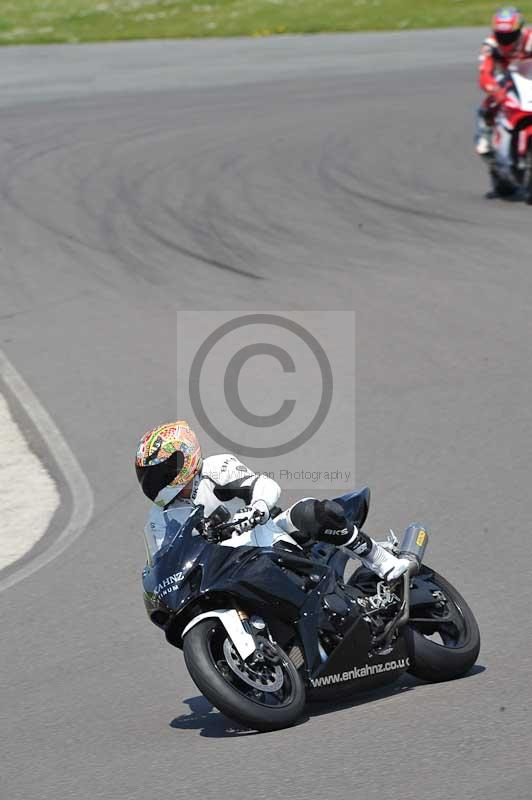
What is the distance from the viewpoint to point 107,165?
19547mm

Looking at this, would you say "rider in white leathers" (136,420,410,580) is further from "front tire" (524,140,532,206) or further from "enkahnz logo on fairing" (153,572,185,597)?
"front tire" (524,140,532,206)

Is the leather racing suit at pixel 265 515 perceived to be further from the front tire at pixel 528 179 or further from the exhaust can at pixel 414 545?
the front tire at pixel 528 179

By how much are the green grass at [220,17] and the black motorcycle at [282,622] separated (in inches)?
1025

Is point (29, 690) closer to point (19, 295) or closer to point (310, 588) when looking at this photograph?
point (310, 588)

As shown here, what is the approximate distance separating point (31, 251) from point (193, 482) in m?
10.2

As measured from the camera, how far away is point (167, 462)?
633 cm

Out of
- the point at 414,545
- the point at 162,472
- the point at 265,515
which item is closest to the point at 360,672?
the point at 414,545

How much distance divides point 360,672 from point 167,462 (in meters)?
1.35

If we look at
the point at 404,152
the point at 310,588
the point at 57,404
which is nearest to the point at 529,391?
the point at 57,404

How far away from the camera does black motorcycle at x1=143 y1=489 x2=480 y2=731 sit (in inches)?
238

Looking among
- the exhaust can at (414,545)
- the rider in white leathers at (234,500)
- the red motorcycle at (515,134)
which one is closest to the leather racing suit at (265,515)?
the rider in white leathers at (234,500)

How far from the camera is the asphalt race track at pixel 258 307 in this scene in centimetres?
593
